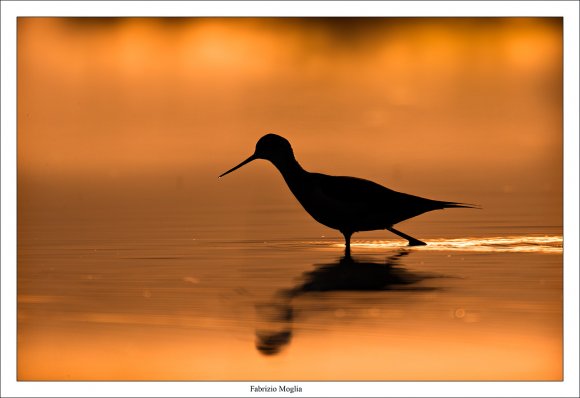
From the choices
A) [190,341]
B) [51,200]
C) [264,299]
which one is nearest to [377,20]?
[264,299]

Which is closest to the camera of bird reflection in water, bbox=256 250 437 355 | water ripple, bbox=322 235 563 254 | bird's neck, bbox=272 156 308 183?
bird reflection in water, bbox=256 250 437 355

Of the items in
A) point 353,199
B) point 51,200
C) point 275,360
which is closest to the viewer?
point 275,360

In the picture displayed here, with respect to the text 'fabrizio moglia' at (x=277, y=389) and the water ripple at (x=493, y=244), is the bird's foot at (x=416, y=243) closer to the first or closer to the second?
the water ripple at (x=493, y=244)

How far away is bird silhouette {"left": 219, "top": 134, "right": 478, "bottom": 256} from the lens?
8.00 metres

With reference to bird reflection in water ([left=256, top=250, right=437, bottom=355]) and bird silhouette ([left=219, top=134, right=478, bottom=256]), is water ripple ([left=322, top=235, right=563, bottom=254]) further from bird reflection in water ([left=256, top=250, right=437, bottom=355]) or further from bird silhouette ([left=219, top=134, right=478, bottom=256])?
bird reflection in water ([left=256, top=250, right=437, bottom=355])

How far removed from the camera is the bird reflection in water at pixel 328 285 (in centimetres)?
557

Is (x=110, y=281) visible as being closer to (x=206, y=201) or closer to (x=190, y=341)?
(x=190, y=341)

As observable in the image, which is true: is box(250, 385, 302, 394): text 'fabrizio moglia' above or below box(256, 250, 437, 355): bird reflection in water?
below

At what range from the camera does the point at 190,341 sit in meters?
5.55

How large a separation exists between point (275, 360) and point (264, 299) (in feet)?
3.08

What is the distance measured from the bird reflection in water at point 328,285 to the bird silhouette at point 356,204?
37cm

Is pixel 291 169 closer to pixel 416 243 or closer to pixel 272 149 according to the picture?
pixel 272 149

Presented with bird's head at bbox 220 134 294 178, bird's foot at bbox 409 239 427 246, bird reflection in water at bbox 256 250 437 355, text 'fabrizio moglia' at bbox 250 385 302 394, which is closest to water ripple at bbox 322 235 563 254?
bird's foot at bbox 409 239 427 246

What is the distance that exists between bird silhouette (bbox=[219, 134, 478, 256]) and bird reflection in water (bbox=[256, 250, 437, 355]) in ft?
1.21
